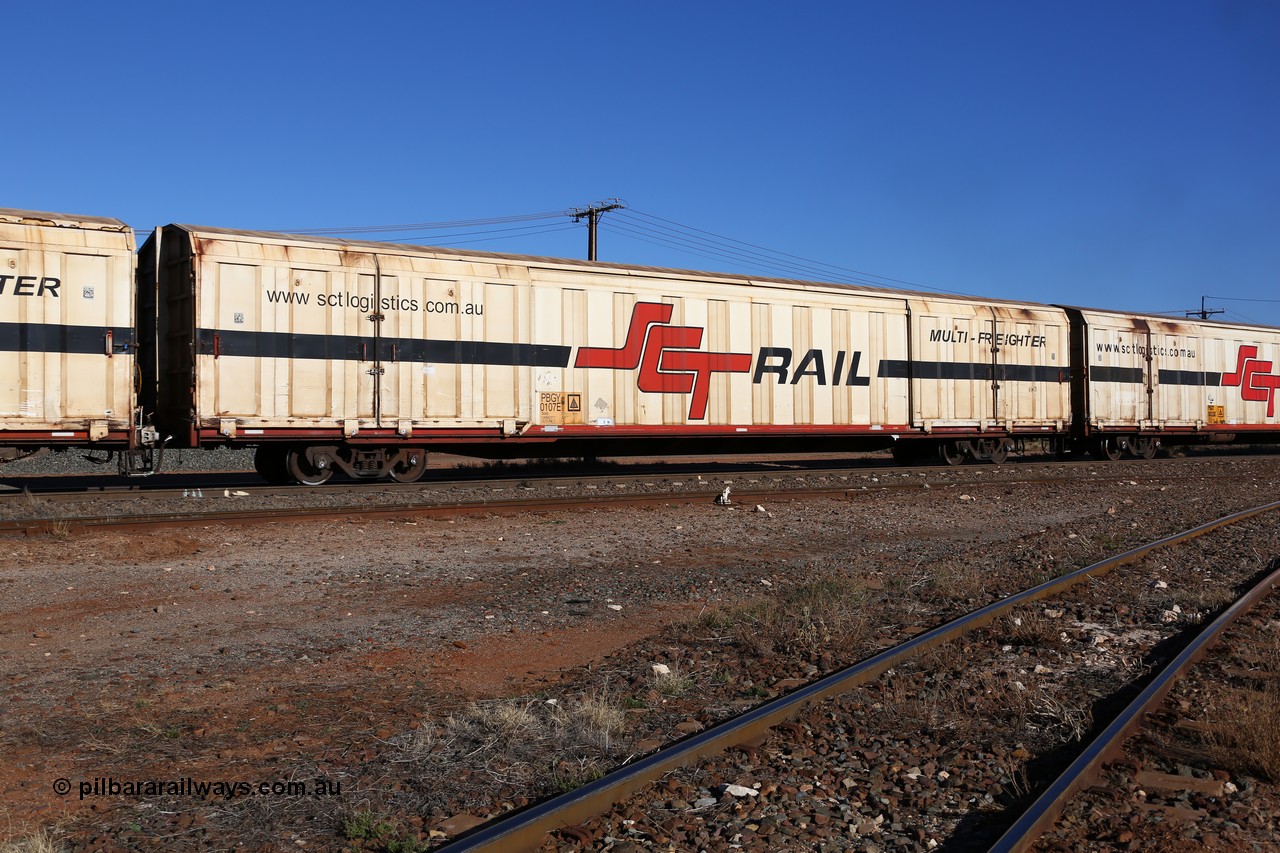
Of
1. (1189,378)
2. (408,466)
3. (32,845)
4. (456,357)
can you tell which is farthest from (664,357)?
(1189,378)

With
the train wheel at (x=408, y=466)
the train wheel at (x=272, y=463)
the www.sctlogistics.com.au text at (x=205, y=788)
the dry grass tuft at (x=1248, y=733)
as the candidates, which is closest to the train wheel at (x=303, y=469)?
the train wheel at (x=272, y=463)

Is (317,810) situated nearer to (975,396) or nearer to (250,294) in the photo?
(250,294)

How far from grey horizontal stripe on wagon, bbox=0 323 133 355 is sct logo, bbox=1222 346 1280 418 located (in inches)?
1053

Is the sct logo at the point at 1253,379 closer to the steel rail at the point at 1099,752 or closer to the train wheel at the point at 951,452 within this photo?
the train wheel at the point at 951,452

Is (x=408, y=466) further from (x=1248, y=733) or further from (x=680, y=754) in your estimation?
(x=1248, y=733)

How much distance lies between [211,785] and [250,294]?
35.9ft

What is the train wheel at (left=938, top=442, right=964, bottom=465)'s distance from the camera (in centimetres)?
2158

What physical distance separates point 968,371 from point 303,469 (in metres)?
13.9

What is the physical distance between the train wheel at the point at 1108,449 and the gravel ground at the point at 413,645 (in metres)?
12.8

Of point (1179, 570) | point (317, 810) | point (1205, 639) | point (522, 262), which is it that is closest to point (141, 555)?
point (317, 810)

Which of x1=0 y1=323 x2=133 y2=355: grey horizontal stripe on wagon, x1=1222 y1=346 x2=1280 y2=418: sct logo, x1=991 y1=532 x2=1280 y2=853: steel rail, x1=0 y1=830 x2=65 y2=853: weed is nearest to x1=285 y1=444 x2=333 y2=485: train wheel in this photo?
x1=0 y1=323 x2=133 y2=355: grey horizontal stripe on wagon

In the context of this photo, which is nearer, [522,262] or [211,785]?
[211,785]

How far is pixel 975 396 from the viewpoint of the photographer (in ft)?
68.5

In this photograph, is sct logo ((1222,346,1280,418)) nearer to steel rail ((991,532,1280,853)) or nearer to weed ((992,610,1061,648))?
weed ((992,610,1061,648))
